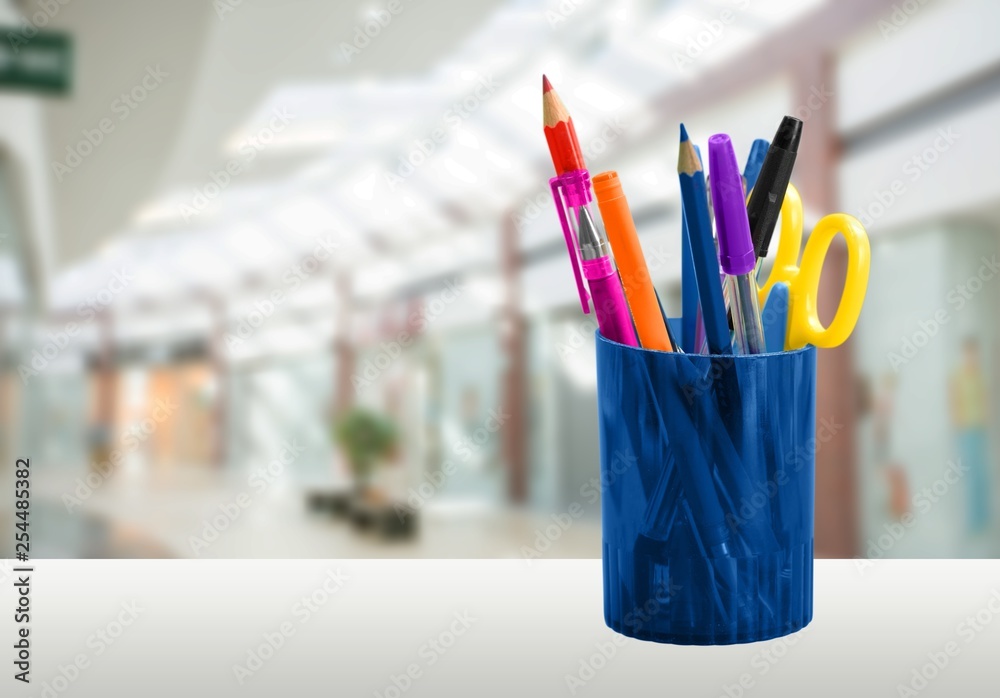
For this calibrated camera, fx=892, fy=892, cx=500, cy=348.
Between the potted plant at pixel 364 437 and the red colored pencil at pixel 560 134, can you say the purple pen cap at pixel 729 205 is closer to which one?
the red colored pencil at pixel 560 134

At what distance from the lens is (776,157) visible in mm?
303

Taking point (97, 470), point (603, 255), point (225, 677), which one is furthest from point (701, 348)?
point (97, 470)

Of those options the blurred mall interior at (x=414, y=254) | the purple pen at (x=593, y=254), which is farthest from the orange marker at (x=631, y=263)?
the blurred mall interior at (x=414, y=254)

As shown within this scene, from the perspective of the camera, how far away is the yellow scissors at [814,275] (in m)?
0.32

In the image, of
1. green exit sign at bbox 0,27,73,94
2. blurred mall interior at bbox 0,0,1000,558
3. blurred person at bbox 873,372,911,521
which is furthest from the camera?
blurred person at bbox 873,372,911,521

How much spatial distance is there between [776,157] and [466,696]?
0.65ft

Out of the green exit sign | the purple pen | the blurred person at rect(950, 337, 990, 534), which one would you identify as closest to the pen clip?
the purple pen

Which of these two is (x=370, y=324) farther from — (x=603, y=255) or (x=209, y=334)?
(x=603, y=255)

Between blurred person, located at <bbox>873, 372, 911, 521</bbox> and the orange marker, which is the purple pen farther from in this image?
blurred person, located at <bbox>873, 372, 911, 521</bbox>

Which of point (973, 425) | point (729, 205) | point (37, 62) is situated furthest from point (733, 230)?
point (973, 425)

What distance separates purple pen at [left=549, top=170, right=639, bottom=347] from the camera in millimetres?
298

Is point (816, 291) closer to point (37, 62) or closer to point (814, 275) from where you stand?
point (814, 275)

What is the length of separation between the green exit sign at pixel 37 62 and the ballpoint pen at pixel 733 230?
1025 millimetres

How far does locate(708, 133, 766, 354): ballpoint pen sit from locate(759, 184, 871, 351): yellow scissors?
37mm
